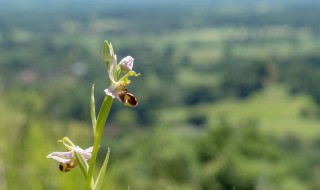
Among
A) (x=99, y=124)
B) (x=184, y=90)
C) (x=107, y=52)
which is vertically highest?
(x=107, y=52)

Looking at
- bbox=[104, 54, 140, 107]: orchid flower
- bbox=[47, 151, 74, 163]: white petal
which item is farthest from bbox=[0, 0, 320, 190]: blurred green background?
bbox=[104, 54, 140, 107]: orchid flower

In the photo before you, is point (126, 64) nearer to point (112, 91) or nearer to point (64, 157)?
point (112, 91)

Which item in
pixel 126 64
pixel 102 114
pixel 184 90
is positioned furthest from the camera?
pixel 184 90

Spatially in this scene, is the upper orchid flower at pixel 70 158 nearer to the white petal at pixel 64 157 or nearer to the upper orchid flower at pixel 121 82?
the white petal at pixel 64 157

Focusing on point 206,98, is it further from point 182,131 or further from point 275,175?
point 275,175

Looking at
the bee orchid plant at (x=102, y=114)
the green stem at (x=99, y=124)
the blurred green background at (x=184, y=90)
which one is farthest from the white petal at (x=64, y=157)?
the blurred green background at (x=184, y=90)

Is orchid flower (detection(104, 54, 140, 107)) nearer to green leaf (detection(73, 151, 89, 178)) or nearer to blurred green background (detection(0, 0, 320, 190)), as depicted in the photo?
green leaf (detection(73, 151, 89, 178))

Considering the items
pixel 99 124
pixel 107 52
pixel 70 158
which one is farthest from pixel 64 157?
pixel 107 52

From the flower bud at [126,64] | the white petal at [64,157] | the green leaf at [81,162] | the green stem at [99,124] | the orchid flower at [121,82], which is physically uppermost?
the flower bud at [126,64]
